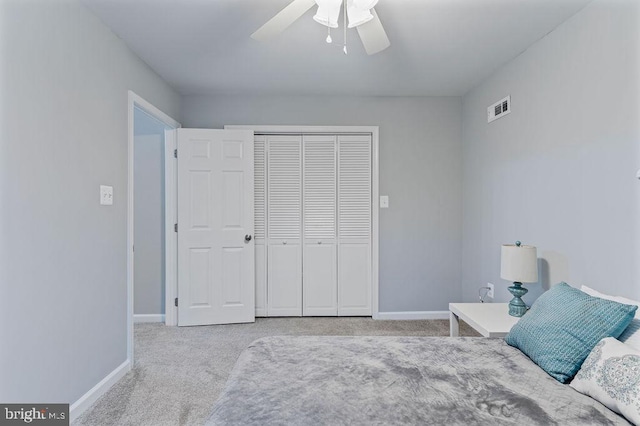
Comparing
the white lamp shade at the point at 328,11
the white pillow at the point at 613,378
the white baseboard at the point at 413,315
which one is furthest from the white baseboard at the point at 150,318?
the white pillow at the point at 613,378

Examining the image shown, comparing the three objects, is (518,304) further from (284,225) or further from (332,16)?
(284,225)

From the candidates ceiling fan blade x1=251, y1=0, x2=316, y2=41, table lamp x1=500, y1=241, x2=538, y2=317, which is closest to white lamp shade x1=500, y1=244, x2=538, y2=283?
table lamp x1=500, y1=241, x2=538, y2=317

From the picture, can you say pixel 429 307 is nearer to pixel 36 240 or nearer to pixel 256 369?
pixel 256 369

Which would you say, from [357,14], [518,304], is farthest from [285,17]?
[518,304]

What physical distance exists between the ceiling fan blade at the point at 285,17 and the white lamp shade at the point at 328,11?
6 centimetres

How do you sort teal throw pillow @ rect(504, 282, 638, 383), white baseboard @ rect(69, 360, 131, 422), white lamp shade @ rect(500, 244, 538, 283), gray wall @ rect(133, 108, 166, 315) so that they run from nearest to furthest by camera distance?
teal throw pillow @ rect(504, 282, 638, 383) < white baseboard @ rect(69, 360, 131, 422) < white lamp shade @ rect(500, 244, 538, 283) < gray wall @ rect(133, 108, 166, 315)

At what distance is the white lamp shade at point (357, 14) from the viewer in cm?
166

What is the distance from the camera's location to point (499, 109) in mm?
2979

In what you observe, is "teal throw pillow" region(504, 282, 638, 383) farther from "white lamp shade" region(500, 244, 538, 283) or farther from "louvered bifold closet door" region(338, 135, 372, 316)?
"louvered bifold closet door" region(338, 135, 372, 316)

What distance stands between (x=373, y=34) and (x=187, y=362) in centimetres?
270

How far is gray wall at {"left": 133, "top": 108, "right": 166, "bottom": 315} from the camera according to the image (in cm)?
362

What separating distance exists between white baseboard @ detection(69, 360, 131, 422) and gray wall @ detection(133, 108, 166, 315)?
1.17m

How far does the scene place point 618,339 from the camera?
1.47 metres

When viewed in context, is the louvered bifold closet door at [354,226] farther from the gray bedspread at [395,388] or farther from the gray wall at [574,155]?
the gray bedspread at [395,388]
